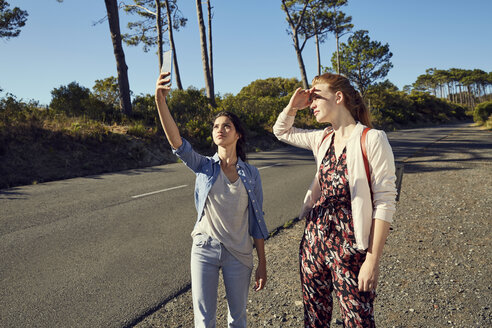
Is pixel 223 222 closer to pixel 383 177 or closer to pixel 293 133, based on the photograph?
pixel 293 133

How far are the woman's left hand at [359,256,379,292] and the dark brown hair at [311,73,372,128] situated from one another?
77 centimetres

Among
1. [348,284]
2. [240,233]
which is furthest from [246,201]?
[348,284]

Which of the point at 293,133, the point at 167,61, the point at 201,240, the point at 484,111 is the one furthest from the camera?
the point at 484,111

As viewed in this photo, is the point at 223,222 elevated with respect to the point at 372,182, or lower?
lower

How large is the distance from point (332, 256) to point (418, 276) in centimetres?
252

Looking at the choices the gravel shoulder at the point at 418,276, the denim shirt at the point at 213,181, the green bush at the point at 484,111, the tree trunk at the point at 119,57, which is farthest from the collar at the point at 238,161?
the green bush at the point at 484,111

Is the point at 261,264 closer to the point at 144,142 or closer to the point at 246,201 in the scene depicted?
the point at 246,201

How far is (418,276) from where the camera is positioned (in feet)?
12.6

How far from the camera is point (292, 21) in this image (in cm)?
3177

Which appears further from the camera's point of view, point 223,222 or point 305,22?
point 305,22

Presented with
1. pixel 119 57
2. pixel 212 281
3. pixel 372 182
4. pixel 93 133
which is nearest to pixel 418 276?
pixel 372 182

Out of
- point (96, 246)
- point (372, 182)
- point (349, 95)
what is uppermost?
point (349, 95)

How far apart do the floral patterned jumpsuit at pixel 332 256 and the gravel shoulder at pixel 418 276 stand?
1.11 m

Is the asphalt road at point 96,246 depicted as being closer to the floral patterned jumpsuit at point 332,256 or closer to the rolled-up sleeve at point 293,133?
the floral patterned jumpsuit at point 332,256
